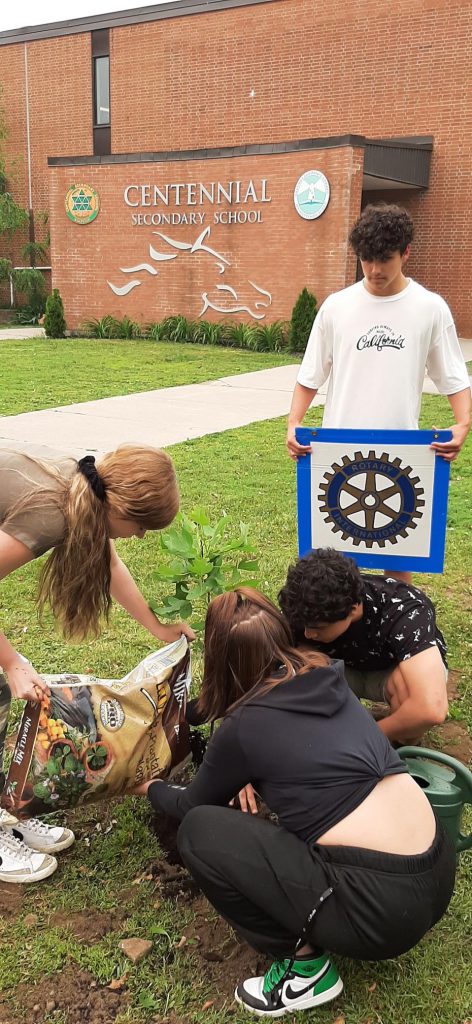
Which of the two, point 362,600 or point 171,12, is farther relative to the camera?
point 171,12

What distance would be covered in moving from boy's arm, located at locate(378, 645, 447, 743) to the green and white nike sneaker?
83cm

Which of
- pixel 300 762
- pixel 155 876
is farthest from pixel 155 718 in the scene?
pixel 300 762

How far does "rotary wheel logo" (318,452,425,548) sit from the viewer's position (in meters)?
3.09

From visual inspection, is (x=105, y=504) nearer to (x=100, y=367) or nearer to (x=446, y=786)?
(x=446, y=786)

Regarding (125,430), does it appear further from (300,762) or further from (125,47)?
(125,47)

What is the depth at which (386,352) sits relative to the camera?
3.09 m

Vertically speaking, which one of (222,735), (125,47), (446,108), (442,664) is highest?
(125,47)

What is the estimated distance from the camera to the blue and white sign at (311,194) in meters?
15.6

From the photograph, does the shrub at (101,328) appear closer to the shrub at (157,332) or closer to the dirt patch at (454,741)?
the shrub at (157,332)

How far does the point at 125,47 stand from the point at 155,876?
947 inches

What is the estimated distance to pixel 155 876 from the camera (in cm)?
247

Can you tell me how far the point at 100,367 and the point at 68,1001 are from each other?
1179cm

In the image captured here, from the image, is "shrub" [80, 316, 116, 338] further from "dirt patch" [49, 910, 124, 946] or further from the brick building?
"dirt patch" [49, 910, 124, 946]

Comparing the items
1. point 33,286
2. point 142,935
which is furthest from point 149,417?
point 33,286
